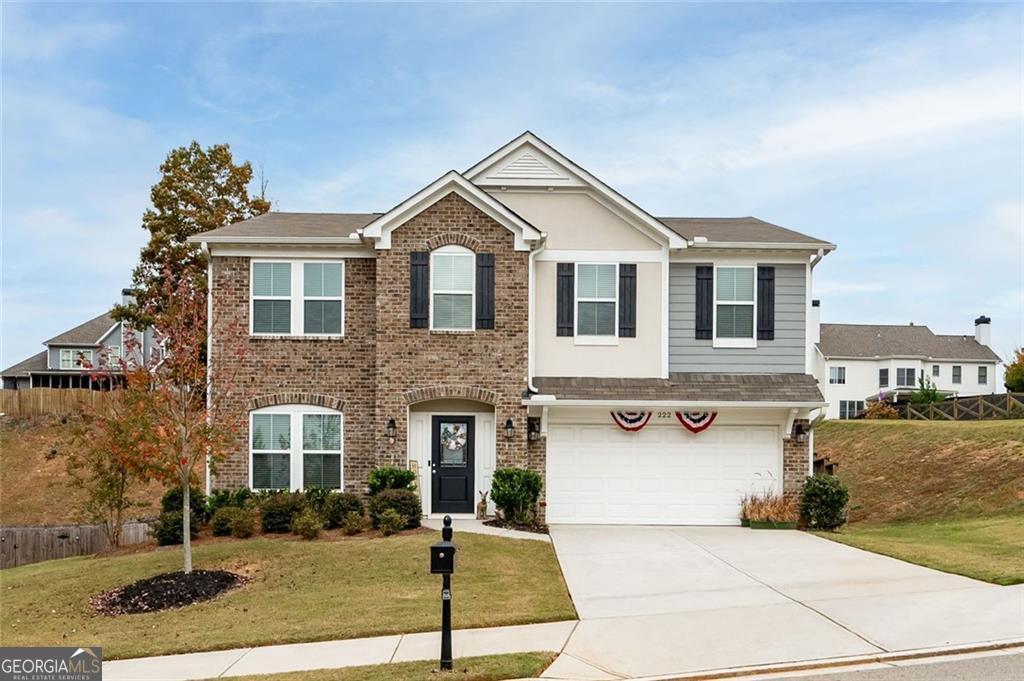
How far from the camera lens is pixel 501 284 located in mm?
18531

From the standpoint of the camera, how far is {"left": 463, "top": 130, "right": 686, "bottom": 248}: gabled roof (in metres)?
19.3

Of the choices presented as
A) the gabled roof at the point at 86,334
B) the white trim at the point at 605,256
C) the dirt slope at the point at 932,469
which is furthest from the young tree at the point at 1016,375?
the gabled roof at the point at 86,334

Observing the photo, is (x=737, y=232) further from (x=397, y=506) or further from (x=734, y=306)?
(x=397, y=506)

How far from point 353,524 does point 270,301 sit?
5.37 meters

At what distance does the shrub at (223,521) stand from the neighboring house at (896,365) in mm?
48085

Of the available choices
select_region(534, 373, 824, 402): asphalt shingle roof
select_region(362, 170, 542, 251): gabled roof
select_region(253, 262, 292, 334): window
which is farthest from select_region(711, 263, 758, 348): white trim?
select_region(253, 262, 292, 334): window

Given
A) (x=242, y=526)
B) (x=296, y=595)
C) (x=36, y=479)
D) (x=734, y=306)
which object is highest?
(x=734, y=306)

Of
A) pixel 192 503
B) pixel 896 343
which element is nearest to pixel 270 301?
pixel 192 503

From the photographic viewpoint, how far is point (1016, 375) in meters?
50.4

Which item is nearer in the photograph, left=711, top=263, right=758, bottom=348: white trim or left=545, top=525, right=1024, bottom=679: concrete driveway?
left=545, top=525, right=1024, bottom=679: concrete driveway

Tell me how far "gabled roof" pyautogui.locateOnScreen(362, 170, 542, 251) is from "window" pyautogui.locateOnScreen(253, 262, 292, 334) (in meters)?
2.33

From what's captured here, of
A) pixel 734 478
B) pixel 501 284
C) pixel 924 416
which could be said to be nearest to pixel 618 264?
pixel 501 284

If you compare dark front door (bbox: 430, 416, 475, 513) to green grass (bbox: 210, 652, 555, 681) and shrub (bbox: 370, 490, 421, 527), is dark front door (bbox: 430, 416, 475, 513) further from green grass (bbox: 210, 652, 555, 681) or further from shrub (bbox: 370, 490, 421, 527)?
green grass (bbox: 210, 652, 555, 681)

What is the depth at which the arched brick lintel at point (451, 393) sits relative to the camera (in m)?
18.4
